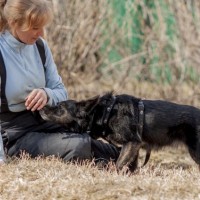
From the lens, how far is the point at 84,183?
5.20m

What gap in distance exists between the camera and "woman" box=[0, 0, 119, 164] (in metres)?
5.99

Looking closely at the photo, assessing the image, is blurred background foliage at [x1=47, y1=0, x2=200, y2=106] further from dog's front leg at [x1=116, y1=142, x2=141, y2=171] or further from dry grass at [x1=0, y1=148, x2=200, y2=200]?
dry grass at [x1=0, y1=148, x2=200, y2=200]

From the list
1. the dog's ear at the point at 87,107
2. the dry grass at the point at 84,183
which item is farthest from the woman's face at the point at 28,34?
the dry grass at the point at 84,183

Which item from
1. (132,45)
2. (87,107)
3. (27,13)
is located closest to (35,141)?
(87,107)

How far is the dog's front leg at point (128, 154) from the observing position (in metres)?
6.23

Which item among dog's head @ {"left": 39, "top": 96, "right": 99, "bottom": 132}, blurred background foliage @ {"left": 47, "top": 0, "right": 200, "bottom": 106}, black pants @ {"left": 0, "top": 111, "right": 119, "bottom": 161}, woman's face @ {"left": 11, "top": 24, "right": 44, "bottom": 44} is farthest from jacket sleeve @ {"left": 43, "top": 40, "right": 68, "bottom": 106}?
blurred background foliage @ {"left": 47, "top": 0, "right": 200, "bottom": 106}

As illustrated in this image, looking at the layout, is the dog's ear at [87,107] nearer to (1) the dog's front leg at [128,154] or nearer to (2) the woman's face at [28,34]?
(1) the dog's front leg at [128,154]

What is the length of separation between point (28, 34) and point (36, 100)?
58 centimetres

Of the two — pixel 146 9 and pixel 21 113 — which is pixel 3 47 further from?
pixel 146 9

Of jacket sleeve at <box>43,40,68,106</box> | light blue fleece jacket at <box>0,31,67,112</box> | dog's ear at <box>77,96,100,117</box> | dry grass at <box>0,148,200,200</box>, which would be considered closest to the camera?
dry grass at <box>0,148,200,200</box>

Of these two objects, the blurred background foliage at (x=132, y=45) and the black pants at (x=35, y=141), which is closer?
the black pants at (x=35, y=141)

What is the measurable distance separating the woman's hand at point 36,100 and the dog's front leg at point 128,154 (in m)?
0.85

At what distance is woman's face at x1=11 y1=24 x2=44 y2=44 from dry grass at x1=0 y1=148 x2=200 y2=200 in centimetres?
104

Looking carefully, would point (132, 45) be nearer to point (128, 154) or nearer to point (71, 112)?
point (71, 112)
